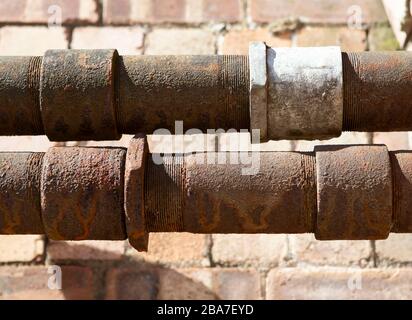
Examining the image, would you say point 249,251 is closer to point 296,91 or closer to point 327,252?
point 327,252

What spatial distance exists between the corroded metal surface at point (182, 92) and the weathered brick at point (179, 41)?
1.64 m

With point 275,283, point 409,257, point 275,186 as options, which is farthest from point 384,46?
point 275,186

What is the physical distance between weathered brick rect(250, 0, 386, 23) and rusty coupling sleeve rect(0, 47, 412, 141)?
1680 mm

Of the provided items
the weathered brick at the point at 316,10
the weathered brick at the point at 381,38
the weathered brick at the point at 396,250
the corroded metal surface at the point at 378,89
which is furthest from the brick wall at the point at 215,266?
the corroded metal surface at the point at 378,89

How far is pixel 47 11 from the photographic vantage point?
3518mm

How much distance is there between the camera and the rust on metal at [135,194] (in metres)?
1.65

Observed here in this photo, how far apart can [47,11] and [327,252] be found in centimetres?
181

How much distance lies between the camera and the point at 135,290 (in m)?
3.13

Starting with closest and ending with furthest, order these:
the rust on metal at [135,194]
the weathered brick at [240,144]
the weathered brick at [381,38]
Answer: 1. the rust on metal at [135,194]
2. the weathered brick at [240,144]
3. the weathered brick at [381,38]

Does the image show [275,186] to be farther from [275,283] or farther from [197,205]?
[275,283]

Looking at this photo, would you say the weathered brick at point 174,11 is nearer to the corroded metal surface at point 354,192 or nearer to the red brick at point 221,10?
the red brick at point 221,10

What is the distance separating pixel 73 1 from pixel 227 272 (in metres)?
1.54
